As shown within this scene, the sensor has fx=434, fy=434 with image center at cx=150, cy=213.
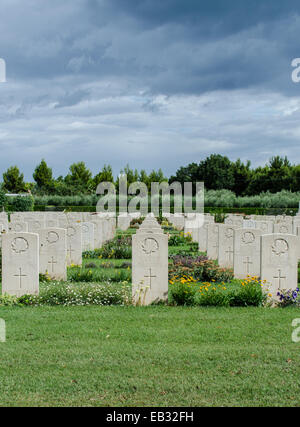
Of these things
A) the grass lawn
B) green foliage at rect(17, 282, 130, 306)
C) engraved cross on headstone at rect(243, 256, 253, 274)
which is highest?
engraved cross on headstone at rect(243, 256, 253, 274)

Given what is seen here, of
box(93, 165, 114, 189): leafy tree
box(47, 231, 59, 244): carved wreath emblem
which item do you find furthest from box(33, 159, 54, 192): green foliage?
box(47, 231, 59, 244): carved wreath emblem

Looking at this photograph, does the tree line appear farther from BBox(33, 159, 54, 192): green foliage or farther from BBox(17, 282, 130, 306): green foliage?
BBox(17, 282, 130, 306): green foliage

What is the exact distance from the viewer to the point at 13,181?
203ft

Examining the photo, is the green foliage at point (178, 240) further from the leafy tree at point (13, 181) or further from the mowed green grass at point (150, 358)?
the leafy tree at point (13, 181)

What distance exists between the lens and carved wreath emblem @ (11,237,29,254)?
8141 mm

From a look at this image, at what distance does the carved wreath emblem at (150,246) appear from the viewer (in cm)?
800

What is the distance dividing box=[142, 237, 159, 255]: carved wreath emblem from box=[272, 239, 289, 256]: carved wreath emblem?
217 centimetres

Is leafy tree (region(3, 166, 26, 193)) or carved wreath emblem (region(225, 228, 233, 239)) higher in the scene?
leafy tree (region(3, 166, 26, 193))

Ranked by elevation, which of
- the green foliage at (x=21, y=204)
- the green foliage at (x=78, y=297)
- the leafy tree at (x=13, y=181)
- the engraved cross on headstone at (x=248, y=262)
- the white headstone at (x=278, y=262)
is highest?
the leafy tree at (x=13, y=181)

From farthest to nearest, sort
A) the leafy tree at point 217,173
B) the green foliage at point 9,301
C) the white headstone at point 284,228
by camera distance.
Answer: the leafy tree at point 217,173 < the white headstone at point 284,228 < the green foliage at point 9,301

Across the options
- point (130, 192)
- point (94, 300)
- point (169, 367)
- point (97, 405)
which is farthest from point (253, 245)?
point (130, 192)

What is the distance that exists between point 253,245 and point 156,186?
4887cm

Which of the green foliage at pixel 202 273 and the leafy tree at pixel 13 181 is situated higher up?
the leafy tree at pixel 13 181

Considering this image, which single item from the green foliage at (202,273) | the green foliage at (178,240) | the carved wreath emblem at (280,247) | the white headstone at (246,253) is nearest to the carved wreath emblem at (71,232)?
the green foliage at (202,273)
